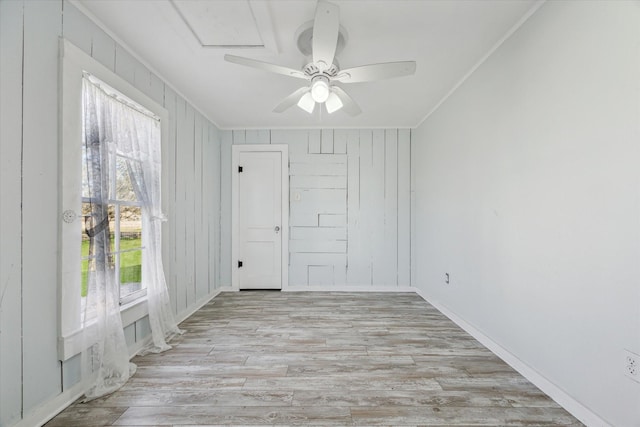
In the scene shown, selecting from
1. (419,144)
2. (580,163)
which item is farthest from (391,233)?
(580,163)

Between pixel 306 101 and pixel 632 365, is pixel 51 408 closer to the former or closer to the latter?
pixel 306 101

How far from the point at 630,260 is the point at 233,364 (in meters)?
2.42

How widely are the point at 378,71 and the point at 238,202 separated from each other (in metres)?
2.95

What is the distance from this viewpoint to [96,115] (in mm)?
1758

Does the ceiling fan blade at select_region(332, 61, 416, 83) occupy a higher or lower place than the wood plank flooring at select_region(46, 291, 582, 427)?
higher

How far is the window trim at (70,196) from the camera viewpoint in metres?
1.55

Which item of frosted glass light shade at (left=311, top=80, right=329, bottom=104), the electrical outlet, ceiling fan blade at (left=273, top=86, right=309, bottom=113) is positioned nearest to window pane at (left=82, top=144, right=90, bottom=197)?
ceiling fan blade at (left=273, top=86, right=309, bottom=113)

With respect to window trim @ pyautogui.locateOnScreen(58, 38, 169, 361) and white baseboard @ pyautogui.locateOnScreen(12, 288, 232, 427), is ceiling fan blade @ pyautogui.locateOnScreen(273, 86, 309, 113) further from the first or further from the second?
white baseboard @ pyautogui.locateOnScreen(12, 288, 232, 427)

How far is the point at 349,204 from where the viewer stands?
4039mm

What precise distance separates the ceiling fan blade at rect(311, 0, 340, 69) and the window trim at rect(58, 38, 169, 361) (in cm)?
147

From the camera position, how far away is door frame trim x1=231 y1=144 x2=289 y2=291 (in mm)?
4023

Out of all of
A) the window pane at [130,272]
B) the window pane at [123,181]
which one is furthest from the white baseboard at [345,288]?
the window pane at [123,181]

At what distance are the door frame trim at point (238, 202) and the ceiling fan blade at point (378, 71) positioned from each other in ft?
7.49

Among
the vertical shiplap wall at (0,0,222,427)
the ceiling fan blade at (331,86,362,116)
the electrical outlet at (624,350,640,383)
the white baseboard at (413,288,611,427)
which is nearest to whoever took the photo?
the electrical outlet at (624,350,640,383)
